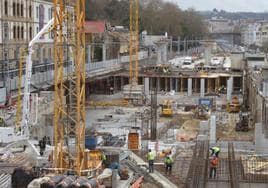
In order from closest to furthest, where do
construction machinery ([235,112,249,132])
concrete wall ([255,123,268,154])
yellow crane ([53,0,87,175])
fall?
yellow crane ([53,0,87,175]) < concrete wall ([255,123,268,154]) < construction machinery ([235,112,249,132])

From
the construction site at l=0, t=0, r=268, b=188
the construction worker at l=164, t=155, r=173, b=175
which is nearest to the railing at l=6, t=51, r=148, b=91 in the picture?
the construction site at l=0, t=0, r=268, b=188

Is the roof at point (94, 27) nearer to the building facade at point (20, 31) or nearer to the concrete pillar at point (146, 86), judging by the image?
the building facade at point (20, 31)

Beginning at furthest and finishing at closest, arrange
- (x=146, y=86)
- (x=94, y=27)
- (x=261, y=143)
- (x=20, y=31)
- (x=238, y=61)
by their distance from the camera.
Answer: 1. (x=94, y=27)
2. (x=238, y=61)
3. (x=20, y=31)
4. (x=146, y=86)
5. (x=261, y=143)

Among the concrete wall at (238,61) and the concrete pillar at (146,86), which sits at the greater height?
the concrete wall at (238,61)

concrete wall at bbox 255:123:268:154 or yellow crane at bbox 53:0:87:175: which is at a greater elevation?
yellow crane at bbox 53:0:87:175

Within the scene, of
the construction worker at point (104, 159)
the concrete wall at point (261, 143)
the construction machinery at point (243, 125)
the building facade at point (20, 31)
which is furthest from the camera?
the building facade at point (20, 31)

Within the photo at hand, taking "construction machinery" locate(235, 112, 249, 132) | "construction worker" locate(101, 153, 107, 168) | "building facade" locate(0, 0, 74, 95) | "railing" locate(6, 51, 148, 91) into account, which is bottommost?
"construction machinery" locate(235, 112, 249, 132)

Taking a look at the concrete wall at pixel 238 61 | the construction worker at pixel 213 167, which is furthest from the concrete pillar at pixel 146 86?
the construction worker at pixel 213 167

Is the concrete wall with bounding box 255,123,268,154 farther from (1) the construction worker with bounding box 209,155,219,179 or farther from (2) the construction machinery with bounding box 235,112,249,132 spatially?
(2) the construction machinery with bounding box 235,112,249,132

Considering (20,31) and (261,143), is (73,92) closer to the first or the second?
(261,143)

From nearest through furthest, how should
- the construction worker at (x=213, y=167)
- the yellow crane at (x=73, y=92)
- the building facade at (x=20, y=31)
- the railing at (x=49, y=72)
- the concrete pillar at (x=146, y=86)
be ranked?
1. the yellow crane at (x=73, y=92)
2. the construction worker at (x=213, y=167)
3. the railing at (x=49, y=72)
4. the building facade at (x=20, y=31)
5. the concrete pillar at (x=146, y=86)

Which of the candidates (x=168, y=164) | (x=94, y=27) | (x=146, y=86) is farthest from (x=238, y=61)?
(x=168, y=164)

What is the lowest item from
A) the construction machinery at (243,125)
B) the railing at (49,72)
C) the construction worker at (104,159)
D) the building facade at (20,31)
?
the construction machinery at (243,125)

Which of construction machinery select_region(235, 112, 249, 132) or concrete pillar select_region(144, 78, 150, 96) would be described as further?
concrete pillar select_region(144, 78, 150, 96)
